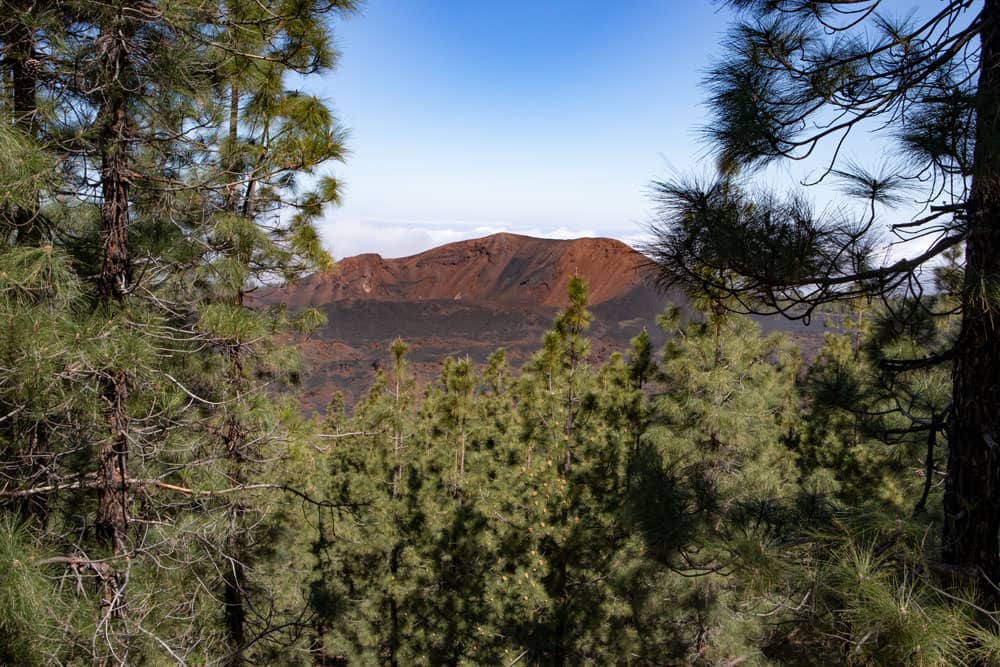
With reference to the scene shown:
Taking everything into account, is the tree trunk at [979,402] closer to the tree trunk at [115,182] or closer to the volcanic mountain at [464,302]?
the tree trunk at [115,182]

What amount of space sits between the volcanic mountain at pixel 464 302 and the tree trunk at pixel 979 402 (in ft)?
92.3

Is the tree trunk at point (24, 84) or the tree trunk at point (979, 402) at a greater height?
the tree trunk at point (24, 84)

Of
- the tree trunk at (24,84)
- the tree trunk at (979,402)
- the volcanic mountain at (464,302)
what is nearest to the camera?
the tree trunk at (979,402)

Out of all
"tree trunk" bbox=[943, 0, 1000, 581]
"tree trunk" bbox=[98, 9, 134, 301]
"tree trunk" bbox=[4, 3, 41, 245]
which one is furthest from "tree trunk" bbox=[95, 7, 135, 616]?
"tree trunk" bbox=[943, 0, 1000, 581]

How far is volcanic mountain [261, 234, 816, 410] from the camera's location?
3669cm

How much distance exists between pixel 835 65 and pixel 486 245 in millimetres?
55780

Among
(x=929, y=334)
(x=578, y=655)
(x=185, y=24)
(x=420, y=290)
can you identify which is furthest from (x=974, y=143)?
(x=420, y=290)

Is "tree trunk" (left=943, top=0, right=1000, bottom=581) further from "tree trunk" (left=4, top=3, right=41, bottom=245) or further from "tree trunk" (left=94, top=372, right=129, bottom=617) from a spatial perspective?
"tree trunk" (left=4, top=3, right=41, bottom=245)

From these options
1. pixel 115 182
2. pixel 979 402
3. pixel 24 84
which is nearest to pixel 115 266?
pixel 115 182

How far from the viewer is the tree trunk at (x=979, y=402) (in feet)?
6.38

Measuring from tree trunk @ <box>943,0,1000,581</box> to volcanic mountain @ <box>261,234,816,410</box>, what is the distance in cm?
2814

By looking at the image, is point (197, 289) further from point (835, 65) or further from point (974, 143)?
point (974, 143)

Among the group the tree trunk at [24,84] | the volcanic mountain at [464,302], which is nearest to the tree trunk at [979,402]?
the tree trunk at [24,84]

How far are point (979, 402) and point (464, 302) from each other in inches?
1914
